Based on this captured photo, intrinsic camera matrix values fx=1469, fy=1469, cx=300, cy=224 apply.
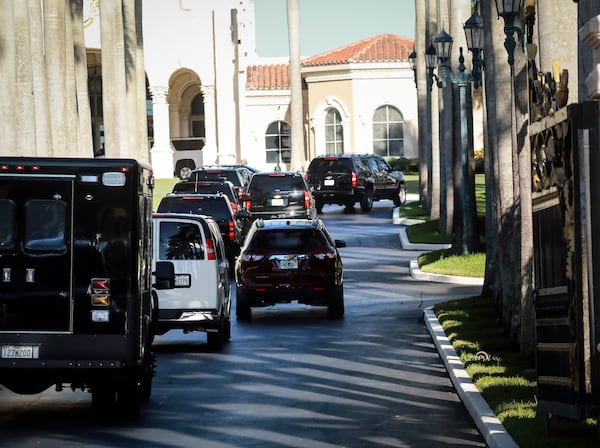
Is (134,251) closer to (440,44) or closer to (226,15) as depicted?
(440,44)

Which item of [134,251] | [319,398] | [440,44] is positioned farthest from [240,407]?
[440,44]

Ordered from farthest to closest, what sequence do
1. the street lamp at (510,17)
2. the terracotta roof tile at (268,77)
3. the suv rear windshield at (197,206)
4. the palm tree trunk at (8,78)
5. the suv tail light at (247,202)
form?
the terracotta roof tile at (268,77) → the suv tail light at (247,202) → the palm tree trunk at (8,78) → the suv rear windshield at (197,206) → the street lamp at (510,17)

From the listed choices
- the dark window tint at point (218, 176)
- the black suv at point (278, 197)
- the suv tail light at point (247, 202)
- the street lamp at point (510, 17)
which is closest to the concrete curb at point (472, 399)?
the street lamp at point (510, 17)

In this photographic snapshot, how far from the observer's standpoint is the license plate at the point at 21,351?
13789mm

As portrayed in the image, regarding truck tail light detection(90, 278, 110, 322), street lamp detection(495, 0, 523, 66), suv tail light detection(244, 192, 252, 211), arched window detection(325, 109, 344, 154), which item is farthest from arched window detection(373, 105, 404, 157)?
truck tail light detection(90, 278, 110, 322)

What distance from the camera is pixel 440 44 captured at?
33.1m

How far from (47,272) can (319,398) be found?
3262 mm

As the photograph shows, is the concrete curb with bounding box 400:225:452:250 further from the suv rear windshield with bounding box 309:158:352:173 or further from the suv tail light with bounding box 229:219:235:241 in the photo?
the suv rear windshield with bounding box 309:158:352:173

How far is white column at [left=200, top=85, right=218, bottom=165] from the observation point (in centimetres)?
8469

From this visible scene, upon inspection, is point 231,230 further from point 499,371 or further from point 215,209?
point 499,371

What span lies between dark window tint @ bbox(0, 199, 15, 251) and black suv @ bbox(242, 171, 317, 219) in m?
26.1

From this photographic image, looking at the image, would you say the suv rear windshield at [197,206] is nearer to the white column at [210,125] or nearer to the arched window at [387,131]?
A: the arched window at [387,131]

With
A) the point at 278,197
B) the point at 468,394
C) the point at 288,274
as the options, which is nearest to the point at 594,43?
the point at 468,394

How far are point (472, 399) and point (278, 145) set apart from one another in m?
73.0
